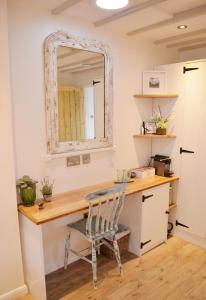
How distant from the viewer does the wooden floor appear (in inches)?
83.7

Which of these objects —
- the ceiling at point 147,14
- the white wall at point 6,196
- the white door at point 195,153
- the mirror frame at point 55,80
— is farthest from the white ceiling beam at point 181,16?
the white wall at point 6,196

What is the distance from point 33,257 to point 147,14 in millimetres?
2264

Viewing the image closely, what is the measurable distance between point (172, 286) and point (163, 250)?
0.59 m

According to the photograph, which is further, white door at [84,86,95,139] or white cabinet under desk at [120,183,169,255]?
white cabinet under desk at [120,183,169,255]

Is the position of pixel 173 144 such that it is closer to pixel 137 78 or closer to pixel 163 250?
pixel 137 78

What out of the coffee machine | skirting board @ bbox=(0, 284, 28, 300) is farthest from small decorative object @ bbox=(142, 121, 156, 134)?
skirting board @ bbox=(0, 284, 28, 300)

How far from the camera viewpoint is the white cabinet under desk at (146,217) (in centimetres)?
262

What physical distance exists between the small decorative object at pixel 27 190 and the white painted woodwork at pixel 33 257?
0.42 ft

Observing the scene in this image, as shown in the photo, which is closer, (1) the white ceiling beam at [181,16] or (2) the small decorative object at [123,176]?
(1) the white ceiling beam at [181,16]

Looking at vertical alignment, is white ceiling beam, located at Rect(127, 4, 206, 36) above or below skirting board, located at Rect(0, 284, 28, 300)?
above

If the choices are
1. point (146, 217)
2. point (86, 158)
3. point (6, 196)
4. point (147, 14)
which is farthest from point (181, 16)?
point (6, 196)

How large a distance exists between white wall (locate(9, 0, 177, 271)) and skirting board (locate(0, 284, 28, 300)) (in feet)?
1.12

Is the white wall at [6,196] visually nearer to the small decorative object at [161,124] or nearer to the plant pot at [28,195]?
the plant pot at [28,195]

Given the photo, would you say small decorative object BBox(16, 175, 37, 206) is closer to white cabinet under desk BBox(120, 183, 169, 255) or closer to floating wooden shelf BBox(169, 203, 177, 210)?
white cabinet under desk BBox(120, 183, 169, 255)
